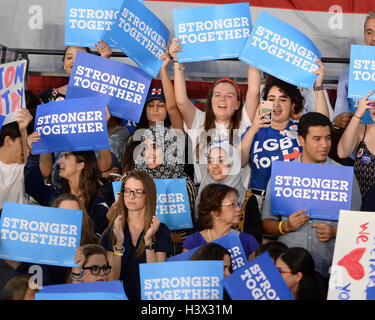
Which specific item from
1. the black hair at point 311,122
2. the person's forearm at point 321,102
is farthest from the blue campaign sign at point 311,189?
the person's forearm at point 321,102

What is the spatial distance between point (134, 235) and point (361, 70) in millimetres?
1846

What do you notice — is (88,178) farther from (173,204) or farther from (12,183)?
(173,204)

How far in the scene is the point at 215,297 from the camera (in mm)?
3576

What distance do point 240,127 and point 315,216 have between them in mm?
1038

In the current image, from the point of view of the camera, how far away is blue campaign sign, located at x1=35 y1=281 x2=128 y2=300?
3336mm

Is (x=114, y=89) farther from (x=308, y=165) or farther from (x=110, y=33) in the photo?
(x=308, y=165)

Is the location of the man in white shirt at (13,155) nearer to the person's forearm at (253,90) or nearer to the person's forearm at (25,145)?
the person's forearm at (25,145)

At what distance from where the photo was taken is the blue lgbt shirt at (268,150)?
15.9 feet

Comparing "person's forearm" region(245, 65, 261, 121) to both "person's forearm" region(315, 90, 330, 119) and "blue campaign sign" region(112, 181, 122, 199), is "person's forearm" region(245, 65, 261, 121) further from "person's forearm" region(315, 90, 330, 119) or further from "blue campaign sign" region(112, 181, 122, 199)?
"blue campaign sign" region(112, 181, 122, 199)

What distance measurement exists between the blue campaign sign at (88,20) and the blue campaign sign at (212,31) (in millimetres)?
558

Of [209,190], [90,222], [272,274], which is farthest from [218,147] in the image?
[272,274]

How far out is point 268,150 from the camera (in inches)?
191

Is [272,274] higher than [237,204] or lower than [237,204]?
lower
